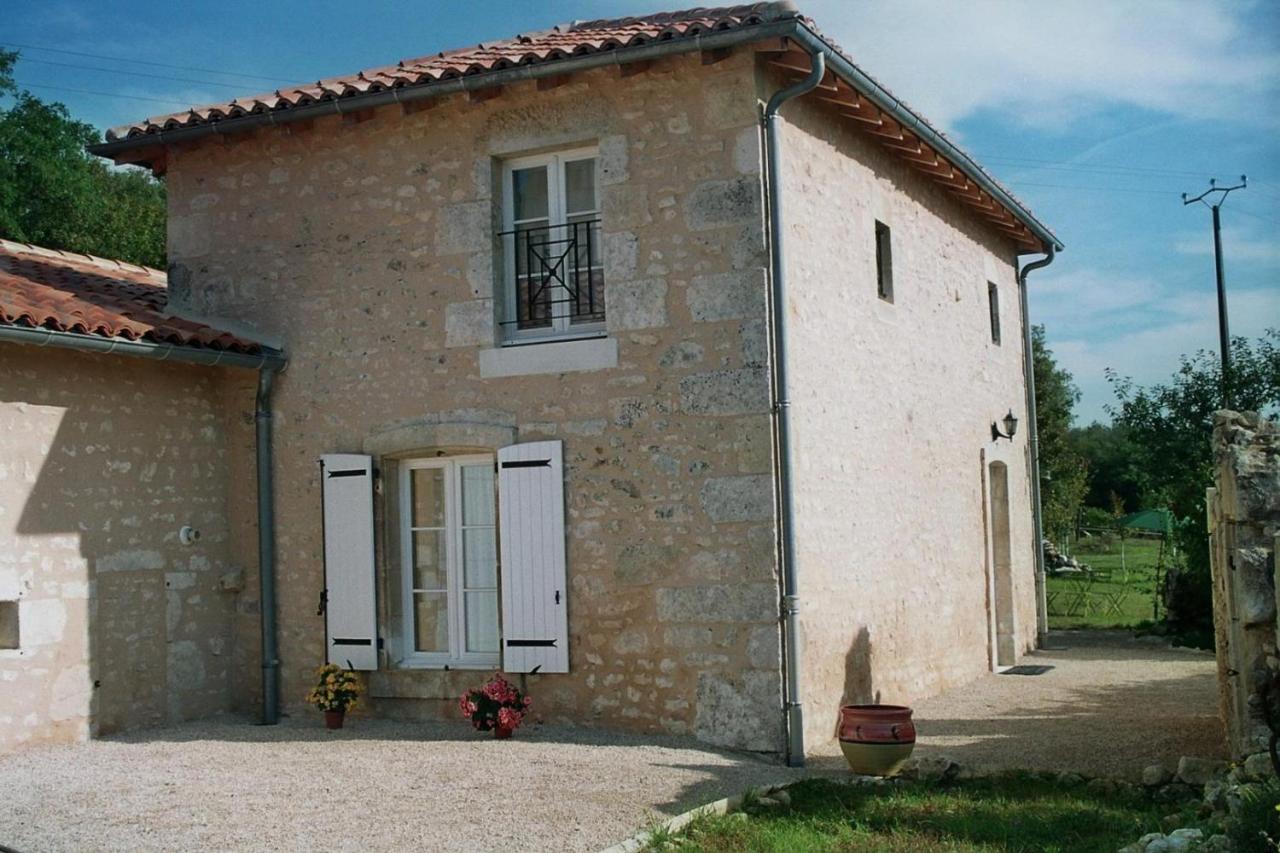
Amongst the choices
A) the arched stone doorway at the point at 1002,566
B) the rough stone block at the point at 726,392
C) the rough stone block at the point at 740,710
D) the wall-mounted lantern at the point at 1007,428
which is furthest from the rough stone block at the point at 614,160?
the wall-mounted lantern at the point at 1007,428

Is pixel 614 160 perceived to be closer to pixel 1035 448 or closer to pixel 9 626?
pixel 9 626

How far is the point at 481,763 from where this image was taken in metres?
7.02

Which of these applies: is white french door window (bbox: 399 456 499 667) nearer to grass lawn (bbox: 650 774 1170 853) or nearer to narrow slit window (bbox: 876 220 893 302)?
grass lawn (bbox: 650 774 1170 853)

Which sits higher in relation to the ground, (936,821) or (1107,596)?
(1107,596)

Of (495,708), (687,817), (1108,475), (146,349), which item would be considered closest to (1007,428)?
(495,708)

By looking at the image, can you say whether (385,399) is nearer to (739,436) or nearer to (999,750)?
(739,436)

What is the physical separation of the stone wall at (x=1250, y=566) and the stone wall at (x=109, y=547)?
6217 millimetres

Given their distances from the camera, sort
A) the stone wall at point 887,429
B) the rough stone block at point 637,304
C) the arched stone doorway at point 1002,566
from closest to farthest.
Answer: the rough stone block at point 637,304, the stone wall at point 887,429, the arched stone doorway at point 1002,566

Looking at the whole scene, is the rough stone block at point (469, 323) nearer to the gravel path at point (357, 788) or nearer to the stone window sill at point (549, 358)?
the stone window sill at point (549, 358)

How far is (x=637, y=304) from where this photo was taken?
7898mm

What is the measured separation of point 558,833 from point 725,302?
3333mm

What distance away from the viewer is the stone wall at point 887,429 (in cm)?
812

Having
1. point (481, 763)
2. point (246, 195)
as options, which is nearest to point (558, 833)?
point (481, 763)

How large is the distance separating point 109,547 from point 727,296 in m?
Answer: 4.13
